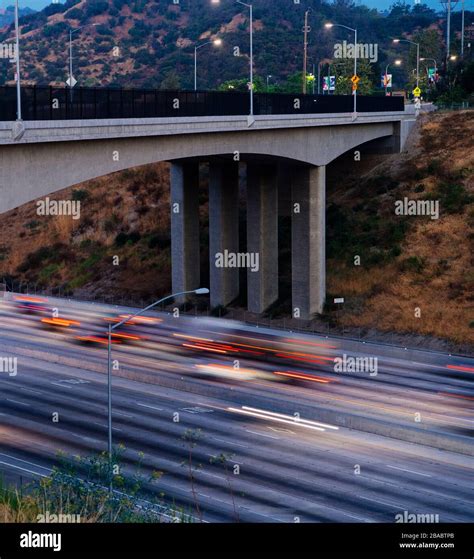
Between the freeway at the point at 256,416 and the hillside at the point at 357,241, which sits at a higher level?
the hillside at the point at 357,241

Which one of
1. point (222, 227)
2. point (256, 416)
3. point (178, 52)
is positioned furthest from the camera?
point (178, 52)

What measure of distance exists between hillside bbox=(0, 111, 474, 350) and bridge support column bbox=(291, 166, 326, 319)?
1314 mm

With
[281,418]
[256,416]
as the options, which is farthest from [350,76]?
[281,418]

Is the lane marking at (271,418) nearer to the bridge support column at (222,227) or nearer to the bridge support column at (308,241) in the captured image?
the bridge support column at (308,241)

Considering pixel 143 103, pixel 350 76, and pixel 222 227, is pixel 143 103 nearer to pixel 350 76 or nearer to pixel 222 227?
pixel 222 227

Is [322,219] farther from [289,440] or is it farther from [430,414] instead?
[289,440]

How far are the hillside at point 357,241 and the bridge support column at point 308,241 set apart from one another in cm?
131

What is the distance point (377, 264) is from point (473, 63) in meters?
47.7

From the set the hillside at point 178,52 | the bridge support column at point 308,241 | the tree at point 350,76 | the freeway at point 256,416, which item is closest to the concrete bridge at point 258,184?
the bridge support column at point 308,241

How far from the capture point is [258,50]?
175250mm

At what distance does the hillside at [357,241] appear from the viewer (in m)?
62.8

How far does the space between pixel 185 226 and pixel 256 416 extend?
25822 mm

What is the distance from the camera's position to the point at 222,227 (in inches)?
2618
